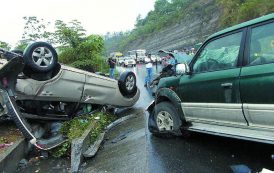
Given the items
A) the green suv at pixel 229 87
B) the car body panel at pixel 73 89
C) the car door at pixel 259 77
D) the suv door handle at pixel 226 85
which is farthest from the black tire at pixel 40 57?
the car door at pixel 259 77

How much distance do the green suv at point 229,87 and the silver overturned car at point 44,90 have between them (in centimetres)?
275

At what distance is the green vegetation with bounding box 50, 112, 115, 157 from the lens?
756cm

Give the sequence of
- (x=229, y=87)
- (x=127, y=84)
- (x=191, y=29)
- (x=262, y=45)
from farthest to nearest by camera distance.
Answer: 1. (x=191, y=29)
2. (x=127, y=84)
3. (x=229, y=87)
4. (x=262, y=45)

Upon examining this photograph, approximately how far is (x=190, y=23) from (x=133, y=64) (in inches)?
1093

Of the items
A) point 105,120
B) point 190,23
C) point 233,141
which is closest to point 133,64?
point 190,23

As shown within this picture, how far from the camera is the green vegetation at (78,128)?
24.8 feet

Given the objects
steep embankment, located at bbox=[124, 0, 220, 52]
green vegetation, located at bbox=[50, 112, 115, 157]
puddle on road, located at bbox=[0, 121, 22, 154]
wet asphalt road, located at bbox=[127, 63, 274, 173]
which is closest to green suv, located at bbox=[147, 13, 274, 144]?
wet asphalt road, located at bbox=[127, 63, 274, 173]

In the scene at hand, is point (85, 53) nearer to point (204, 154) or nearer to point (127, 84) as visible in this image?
point (127, 84)

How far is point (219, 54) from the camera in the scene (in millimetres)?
5379

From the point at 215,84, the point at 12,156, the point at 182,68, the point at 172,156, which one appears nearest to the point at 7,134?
the point at 12,156

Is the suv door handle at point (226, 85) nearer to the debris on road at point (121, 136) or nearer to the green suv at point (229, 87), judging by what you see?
the green suv at point (229, 87)

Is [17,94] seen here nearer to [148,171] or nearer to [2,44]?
[148,171]

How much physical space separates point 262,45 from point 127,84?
613cm

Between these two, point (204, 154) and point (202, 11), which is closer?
point (204, 154)
